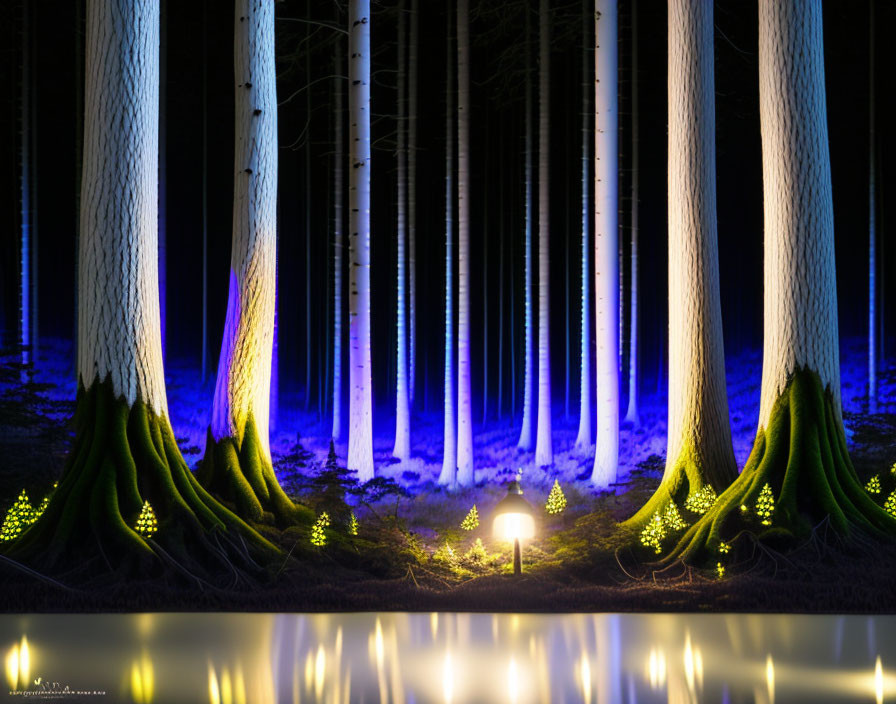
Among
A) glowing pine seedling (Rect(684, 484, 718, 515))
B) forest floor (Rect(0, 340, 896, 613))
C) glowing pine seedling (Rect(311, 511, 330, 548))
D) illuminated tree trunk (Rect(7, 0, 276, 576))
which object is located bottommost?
forest floor (Rect(0, 340, 896, 613))

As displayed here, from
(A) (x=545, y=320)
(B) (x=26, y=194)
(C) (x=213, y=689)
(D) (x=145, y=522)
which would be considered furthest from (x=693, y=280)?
(B) (x=26, y=194)

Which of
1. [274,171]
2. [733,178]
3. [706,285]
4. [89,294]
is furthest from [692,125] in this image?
[733,178]

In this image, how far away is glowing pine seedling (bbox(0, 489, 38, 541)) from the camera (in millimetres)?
8625

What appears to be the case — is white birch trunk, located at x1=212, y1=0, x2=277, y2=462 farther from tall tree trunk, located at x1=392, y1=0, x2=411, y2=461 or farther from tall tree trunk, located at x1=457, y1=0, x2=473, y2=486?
tall tree trunk, located at x1=392, y1=0, x2=411, y2=461

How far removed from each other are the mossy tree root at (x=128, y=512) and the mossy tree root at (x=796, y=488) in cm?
431

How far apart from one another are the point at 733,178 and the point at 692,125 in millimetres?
13018

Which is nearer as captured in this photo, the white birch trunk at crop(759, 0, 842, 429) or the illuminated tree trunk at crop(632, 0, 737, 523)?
the white birch trunk at crop(759, 0, 842, 429)

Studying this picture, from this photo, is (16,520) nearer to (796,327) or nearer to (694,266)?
(694,266)

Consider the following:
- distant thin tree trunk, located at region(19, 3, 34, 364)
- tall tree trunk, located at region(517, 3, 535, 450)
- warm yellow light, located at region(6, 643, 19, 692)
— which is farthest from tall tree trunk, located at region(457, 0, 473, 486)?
warm yellow light, located at region(6, 643, 19, 692)

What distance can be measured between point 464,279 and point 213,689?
36.3 ft

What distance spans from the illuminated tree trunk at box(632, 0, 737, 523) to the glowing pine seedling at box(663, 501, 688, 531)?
0.34 metres

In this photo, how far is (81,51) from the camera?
61.4 feet

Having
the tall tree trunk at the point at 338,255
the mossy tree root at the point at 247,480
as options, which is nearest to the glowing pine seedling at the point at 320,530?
the mossy tree root at the point at 247,480

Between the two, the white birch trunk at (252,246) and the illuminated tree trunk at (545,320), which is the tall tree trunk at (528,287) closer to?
the illuminated tree trunk at (545,320)
